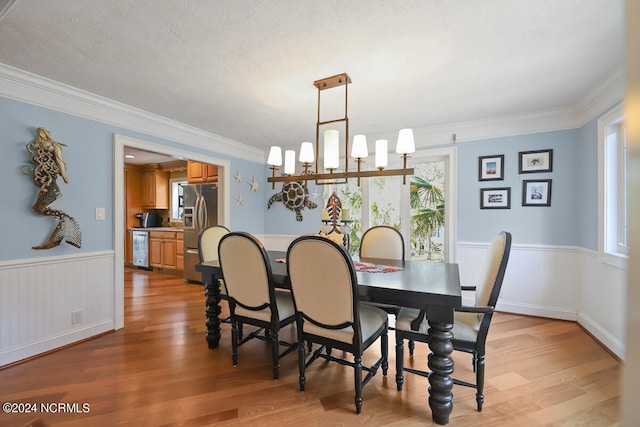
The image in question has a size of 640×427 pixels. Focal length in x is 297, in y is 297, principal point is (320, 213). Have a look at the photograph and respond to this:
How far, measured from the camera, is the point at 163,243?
5637mm

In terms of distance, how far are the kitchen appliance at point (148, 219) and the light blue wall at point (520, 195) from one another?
590 centimetres

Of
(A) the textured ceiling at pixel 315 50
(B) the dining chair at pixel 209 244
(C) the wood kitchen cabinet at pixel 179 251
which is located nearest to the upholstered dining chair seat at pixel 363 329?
(B) the dining chair at pixel 209 244

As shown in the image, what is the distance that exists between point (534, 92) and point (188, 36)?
2.89m

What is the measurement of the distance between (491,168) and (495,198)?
0.36 m

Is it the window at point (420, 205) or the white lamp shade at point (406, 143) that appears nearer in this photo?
the white lamp shade at point (406, 143)

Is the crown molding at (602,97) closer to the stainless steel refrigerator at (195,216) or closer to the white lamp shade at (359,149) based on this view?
the white lamp shade at (359,149)

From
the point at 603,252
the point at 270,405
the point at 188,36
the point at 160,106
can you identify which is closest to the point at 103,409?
the point at 270,405

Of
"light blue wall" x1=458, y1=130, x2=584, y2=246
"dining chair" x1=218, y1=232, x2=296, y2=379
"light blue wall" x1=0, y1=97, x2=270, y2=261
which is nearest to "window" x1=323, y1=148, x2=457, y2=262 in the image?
"light blue wall" x1=458, y1=130, x2=584, y2=246

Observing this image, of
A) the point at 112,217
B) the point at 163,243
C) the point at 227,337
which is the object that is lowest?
the point at 227,337

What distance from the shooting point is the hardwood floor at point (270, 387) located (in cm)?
169

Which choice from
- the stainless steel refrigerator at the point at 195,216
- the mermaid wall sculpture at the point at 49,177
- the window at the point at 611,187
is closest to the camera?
the mermaid wall sculpture at the point at 49,177

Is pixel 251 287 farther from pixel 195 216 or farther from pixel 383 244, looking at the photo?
pixel 195 216

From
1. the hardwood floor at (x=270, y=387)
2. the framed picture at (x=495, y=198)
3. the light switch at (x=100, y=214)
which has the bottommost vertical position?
the hardwood floor at (x=270, y=387)

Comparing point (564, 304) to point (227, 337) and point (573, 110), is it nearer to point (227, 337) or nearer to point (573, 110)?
point (573, 110)
